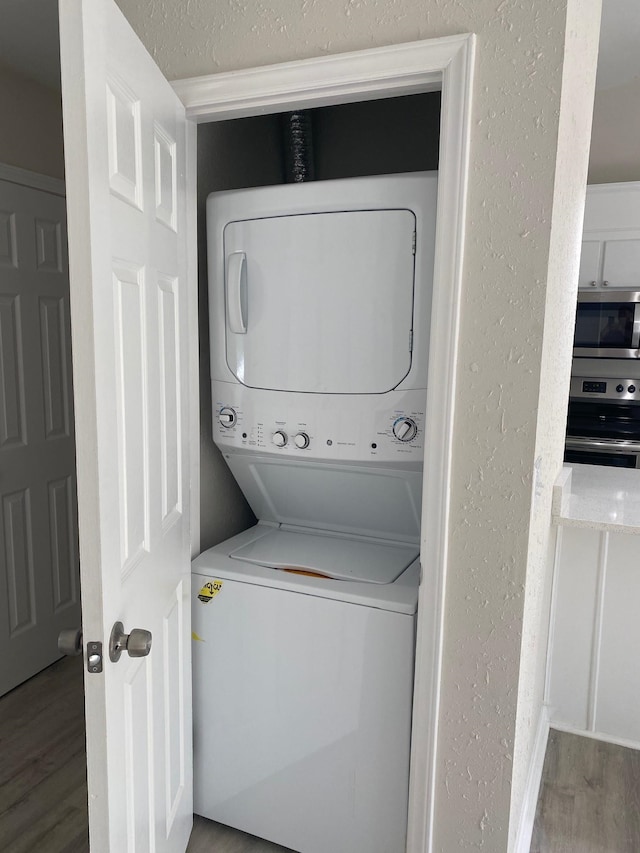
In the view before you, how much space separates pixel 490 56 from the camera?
1211mm

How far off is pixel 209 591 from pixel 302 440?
→ 47cm

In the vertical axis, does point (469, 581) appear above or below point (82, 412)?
below

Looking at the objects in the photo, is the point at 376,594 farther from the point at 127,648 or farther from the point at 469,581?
the point at 127,648

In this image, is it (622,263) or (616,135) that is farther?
(616,135)

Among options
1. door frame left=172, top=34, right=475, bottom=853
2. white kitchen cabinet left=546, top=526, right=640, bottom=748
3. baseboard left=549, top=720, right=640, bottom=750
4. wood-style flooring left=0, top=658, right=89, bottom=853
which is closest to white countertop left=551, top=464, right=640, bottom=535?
white kitchen cabinet left=546, top=526, right=640, bottom=748

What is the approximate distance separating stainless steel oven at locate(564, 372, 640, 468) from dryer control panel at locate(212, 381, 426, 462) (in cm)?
210

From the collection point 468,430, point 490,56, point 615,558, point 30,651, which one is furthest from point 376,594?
point 30,651

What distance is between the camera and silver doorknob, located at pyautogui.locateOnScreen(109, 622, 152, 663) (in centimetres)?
107

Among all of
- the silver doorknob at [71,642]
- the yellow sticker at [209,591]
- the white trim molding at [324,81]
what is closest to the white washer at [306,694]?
the yellow sticker at [209,591]

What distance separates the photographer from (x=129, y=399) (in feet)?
3.78

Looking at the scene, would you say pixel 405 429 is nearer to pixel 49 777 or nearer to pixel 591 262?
pixel 49 777

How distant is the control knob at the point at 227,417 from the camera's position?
174cm

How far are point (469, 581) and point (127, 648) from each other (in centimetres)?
71

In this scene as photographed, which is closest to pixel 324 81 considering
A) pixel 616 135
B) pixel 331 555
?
pixel 331 555
